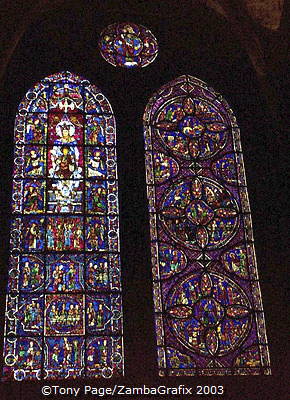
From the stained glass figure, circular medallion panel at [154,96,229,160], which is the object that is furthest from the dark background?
circular medallion panel at [154,96,229,160]

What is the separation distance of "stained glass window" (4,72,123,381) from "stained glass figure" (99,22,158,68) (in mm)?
619

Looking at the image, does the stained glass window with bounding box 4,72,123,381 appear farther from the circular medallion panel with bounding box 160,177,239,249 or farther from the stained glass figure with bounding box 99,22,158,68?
the circular medallion panel with bounding box 160,177,239,249

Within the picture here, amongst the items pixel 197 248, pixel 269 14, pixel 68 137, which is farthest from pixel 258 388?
pixel 269 14

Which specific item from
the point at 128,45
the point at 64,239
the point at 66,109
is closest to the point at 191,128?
the point at 128,45

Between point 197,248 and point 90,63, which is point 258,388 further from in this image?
point 90,63

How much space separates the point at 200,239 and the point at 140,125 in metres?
1.91

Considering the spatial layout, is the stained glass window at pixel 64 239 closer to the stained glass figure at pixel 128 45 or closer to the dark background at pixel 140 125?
the dark background at pixel 140 125

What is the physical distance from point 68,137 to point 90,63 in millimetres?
1298

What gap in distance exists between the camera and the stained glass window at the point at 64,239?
10.0 m

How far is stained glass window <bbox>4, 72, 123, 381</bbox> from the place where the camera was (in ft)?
32.9

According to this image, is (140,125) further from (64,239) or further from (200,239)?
(64,239)

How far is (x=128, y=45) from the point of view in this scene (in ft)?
41.5

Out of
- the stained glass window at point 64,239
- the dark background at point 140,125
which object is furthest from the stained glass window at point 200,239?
the stained glass window at point 64,239

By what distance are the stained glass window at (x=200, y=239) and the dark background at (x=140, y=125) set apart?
139 millimetres
